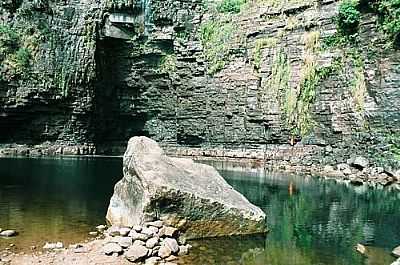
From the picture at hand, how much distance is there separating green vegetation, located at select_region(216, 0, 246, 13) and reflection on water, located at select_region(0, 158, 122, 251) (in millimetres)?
19764

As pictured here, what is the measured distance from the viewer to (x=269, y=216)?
15.0 m

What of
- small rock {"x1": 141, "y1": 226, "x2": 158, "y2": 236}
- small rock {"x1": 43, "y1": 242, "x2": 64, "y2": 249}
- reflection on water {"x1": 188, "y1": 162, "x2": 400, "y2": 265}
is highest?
small rock {"x1": 141, "y1": 226, "x2": 158, "y2": 236}

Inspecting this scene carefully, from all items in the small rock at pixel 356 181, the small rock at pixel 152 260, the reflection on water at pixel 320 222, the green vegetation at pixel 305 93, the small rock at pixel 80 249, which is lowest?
the small rock at pixel 356 181

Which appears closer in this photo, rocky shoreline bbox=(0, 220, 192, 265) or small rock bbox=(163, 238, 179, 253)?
rocky shoreline bbox=(0, 220, 192, 265)

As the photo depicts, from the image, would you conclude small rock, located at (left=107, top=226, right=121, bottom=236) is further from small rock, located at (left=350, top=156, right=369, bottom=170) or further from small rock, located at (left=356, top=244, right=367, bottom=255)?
small rock, located at (left=350, top=156, right=369, bottom=170)

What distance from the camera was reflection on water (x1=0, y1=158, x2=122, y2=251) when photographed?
38.3 ft

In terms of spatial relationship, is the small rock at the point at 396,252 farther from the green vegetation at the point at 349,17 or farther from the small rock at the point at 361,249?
the green vegetation at the point at 349,17

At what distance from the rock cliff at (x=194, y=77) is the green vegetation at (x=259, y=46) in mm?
95

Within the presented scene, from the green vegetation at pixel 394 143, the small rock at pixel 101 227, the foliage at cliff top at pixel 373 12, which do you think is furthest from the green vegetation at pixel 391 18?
the small rock at pixel 101 227

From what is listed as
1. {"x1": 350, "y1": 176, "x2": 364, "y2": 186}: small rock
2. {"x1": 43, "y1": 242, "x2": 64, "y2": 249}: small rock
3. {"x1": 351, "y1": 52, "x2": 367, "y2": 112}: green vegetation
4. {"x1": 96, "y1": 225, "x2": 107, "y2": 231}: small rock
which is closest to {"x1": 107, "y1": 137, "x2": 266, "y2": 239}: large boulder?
{"x1": 96, "y1": 225, "x2": 107, "y2": 231}: small rock

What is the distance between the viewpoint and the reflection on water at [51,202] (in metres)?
11.7

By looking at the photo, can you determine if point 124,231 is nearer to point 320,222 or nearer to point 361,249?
point 361,249

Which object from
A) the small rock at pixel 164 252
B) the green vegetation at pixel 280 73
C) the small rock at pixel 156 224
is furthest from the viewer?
the green vegetation at pixel 280 73

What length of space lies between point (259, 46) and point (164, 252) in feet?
94.0
